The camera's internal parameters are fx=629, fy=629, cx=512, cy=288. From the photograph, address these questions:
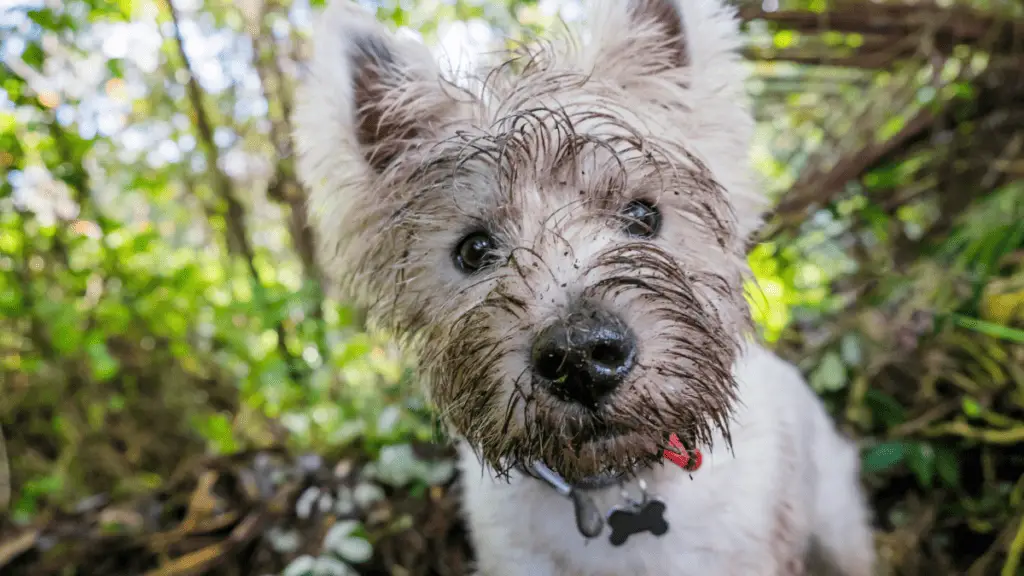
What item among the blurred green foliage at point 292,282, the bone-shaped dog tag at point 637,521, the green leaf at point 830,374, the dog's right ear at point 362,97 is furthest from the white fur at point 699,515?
the dog's right ear at point 362,97

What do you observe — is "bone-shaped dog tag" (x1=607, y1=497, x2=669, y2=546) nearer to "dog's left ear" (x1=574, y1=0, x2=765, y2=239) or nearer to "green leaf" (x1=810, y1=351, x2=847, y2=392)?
"dog's left ear" (x1=574, y1=0, x2=765, y2=239)

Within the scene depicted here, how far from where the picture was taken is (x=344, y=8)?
2068mm

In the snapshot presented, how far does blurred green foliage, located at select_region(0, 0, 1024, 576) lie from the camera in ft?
10.0

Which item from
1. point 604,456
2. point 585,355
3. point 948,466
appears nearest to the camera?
point 585,355

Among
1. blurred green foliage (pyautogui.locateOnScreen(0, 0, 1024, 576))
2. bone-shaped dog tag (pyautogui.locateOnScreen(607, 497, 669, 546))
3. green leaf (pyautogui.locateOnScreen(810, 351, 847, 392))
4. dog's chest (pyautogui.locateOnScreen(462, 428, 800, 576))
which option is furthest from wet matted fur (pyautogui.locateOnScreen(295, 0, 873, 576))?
green leaf (pyautogui.locateOnScreen(810, 351, 847, 392))

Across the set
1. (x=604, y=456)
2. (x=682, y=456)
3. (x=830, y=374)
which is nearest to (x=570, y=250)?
(x=604, y=456)

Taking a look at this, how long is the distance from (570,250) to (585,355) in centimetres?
38

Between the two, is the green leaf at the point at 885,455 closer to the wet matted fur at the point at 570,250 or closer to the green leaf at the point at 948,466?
the green leaf at the point at 948,466

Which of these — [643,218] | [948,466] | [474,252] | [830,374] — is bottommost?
[948,466]

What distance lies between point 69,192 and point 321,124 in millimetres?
3024

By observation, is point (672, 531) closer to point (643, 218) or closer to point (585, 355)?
point (585, 355)

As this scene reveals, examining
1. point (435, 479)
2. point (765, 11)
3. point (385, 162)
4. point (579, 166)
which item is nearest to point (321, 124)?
point (385, 162)

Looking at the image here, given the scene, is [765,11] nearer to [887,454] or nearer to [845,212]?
[845,212]

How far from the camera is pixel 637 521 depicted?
1.88 m
